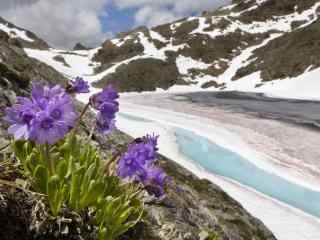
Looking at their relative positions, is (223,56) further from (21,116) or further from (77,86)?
(21,116)

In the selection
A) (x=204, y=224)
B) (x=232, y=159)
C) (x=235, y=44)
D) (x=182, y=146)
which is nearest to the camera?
(x=204, y=224)

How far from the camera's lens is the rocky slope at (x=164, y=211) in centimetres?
→ 332

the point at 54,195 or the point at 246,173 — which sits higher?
the point at 54,195

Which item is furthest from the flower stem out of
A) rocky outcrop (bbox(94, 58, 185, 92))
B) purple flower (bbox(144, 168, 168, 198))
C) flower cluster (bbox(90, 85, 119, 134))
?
rocky outcrop (bbox(94, 58, 185, 92))

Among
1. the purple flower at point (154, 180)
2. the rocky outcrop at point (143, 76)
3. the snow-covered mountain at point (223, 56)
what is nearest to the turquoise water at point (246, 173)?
the purple flower at point (154, 180)

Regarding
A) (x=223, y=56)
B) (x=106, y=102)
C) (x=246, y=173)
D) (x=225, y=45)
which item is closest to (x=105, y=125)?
(x=106, y=102)

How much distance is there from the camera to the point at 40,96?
111 inches

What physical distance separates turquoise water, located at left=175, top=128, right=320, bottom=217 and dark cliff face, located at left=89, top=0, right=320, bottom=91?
5696cm

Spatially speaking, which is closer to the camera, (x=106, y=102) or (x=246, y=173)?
(x=106, y=102)

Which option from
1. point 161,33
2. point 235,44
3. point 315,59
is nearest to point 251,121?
point 315,59

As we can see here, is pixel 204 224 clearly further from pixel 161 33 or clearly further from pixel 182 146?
pixel 161 33

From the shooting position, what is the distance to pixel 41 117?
8.89ft

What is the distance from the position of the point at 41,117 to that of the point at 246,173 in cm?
1568

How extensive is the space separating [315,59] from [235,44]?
138 ft
